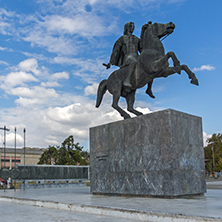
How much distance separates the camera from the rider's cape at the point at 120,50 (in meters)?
11.7

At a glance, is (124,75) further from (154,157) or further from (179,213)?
(179,213)

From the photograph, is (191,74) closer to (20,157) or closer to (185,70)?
(185,70)

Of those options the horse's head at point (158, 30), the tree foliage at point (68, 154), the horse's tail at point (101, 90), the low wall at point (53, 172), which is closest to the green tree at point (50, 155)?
the tree foliage at point (68, 154)

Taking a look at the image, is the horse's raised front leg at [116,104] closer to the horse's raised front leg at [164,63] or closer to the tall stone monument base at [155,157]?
the tall stone monument base at [155,157]

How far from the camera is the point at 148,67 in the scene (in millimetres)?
10297

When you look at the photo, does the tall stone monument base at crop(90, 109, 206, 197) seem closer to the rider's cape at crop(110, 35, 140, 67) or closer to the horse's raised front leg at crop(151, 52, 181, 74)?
the horse's raised front leg at crop(151, 52, 181, 74)

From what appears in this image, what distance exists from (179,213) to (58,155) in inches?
1438

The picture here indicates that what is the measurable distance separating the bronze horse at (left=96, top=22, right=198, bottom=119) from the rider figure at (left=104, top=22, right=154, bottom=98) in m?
0.22

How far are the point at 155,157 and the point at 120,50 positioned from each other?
506cm

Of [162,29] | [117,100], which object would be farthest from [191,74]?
[117,100]

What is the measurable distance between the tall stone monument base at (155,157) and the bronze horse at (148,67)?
4.28 ft

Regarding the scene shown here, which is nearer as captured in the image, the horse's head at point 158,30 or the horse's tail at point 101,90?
the horse's head at point 158,30

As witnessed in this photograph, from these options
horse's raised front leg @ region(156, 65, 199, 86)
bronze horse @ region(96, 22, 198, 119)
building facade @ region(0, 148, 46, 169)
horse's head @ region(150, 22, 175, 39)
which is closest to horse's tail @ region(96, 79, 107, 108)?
bronze horse @ region(96, 22, 198, 119)

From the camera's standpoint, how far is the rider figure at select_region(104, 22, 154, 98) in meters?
11.0
